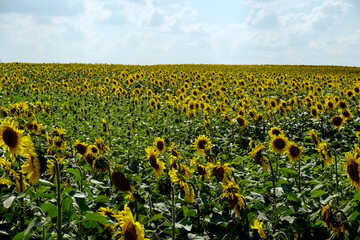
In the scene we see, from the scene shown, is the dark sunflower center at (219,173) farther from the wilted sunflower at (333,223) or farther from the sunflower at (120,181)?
the wilted sunflower at (333,223)

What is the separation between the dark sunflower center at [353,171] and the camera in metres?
3.05

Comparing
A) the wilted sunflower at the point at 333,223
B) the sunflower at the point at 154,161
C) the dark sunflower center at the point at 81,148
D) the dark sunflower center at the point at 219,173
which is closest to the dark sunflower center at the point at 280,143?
the dark sunflower center at the point at 219,173

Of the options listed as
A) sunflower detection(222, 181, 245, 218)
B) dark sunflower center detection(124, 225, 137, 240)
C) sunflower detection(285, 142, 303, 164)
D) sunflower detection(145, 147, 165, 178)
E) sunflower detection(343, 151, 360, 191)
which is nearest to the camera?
dark sunflower center detection(124, 225, 137, 240)

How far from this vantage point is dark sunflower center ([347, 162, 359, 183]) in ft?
10.0

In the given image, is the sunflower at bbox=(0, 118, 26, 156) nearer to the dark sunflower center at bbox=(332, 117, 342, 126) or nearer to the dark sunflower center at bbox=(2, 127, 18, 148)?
the dark sunflower center at bbox=(2, 127, 18, 148)

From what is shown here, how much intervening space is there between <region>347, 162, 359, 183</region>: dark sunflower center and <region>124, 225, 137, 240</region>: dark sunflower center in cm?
211

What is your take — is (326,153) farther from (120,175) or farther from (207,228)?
(120,175)

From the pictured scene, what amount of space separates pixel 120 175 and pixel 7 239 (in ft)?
3.33

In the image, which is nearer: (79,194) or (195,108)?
(79,194)

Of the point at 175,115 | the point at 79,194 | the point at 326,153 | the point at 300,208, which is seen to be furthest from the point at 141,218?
the point at 175,115

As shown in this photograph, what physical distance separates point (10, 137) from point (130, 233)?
1.53m

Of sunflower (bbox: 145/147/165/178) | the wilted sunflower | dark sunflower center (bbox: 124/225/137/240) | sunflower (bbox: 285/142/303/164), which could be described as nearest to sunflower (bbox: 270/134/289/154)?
sunflower (bbox: 285/142/303/164)

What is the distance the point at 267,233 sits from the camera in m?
2.89

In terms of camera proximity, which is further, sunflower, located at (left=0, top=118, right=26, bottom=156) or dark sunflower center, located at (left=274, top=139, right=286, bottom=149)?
dark sunflower center, located at (left=274, top=139, right=286, bottom=149)
